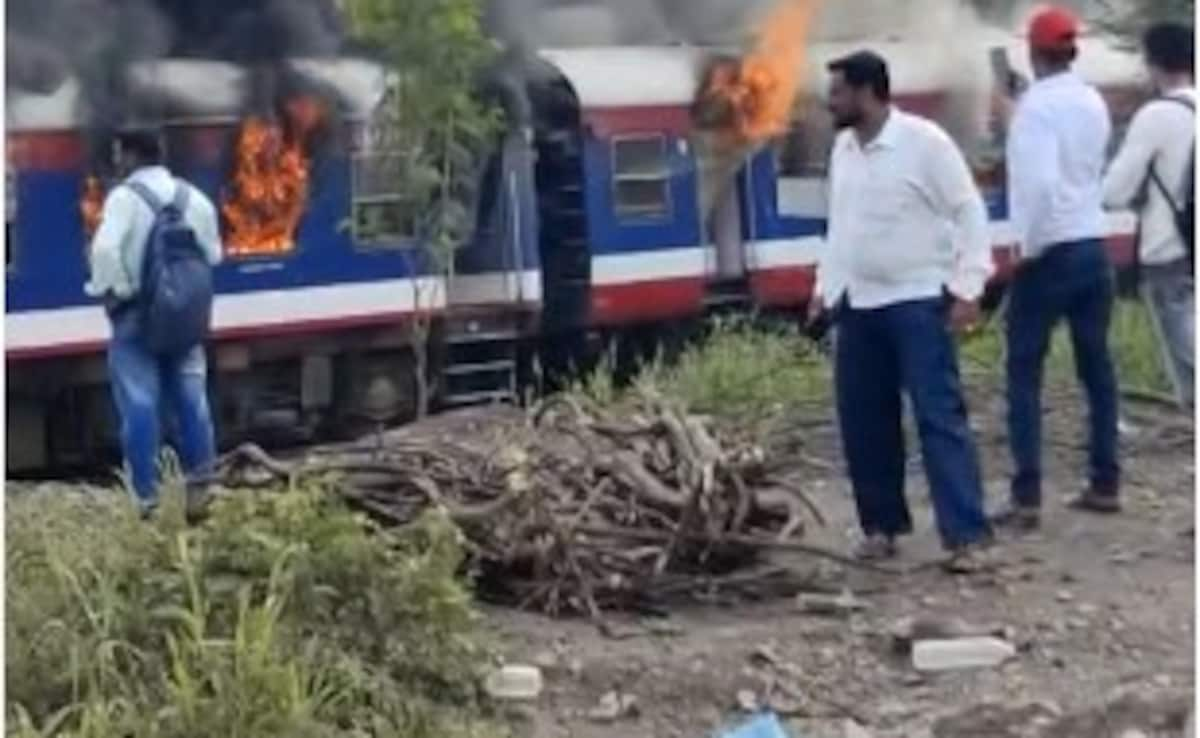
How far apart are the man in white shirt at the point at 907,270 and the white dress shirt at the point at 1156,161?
940 millimetres

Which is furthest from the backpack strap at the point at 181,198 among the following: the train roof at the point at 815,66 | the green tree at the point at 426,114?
the train roof at the point at 815,66

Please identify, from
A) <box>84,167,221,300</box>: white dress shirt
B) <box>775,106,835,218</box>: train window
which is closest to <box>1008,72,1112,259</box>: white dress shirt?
<box>84,167,221,300</box>: white dress shirt

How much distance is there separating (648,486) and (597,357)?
33.0 ft

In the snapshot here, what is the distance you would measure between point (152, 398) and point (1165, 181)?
3.65 m

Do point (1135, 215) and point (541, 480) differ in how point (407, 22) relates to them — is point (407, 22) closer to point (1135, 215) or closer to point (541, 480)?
point (1135, 215)

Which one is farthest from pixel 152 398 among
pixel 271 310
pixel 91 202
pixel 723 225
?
pixel 723 225

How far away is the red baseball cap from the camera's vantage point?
9430mm

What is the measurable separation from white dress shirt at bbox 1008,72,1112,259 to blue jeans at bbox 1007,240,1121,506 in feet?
0.29

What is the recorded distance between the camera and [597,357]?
60.4 feet

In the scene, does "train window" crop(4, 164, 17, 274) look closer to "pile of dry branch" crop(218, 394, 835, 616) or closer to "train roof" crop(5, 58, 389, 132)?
"train roof" crop(5, 58, 389, 132)

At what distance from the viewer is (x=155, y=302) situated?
36.7ft

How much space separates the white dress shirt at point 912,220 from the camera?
880 cm

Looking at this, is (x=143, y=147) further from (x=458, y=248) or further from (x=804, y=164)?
(x=804, y=164)

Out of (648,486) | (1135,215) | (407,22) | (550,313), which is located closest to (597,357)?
(550,313)
